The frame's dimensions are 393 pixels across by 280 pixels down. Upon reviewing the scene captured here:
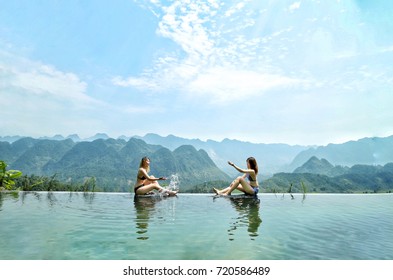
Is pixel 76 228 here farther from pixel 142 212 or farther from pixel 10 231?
pixel 142 212

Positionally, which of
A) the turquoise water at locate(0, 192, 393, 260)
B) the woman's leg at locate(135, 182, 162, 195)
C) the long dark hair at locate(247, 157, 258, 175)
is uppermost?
the long dark hair at locate(247, 157, 258, 175)

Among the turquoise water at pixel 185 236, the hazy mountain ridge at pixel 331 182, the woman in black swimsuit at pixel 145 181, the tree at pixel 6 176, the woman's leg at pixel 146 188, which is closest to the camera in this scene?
the turquoise water at pixel 185 236

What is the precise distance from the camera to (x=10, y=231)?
25.0 feet

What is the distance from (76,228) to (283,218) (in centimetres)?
649

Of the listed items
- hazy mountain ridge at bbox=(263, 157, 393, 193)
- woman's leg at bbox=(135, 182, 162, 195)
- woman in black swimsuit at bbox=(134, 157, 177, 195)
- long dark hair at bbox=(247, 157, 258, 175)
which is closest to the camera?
long dark hair at bbox=(247, 157, 258, 175)

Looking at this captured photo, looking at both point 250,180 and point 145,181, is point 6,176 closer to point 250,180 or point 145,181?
point 145,181

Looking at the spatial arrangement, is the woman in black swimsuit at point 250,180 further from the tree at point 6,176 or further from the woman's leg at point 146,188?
the tree at point 6,176

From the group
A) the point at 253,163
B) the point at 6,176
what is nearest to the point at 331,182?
the point at 253,163

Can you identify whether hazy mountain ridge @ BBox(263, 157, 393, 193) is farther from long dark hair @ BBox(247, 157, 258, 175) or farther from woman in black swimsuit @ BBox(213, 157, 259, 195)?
long dark hair @ BBox(247, 157, 258, 175)

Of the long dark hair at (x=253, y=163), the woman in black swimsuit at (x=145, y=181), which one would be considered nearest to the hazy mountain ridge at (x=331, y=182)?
the long dark hair at (x=253, y=163)

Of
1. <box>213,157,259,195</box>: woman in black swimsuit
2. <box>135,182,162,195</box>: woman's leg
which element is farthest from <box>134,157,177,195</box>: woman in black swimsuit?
<box>213,157,259,195</box>: woman in black swimsuit

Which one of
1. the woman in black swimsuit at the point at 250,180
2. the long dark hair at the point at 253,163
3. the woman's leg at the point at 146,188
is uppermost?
the long dark hair at the point at 253,163
